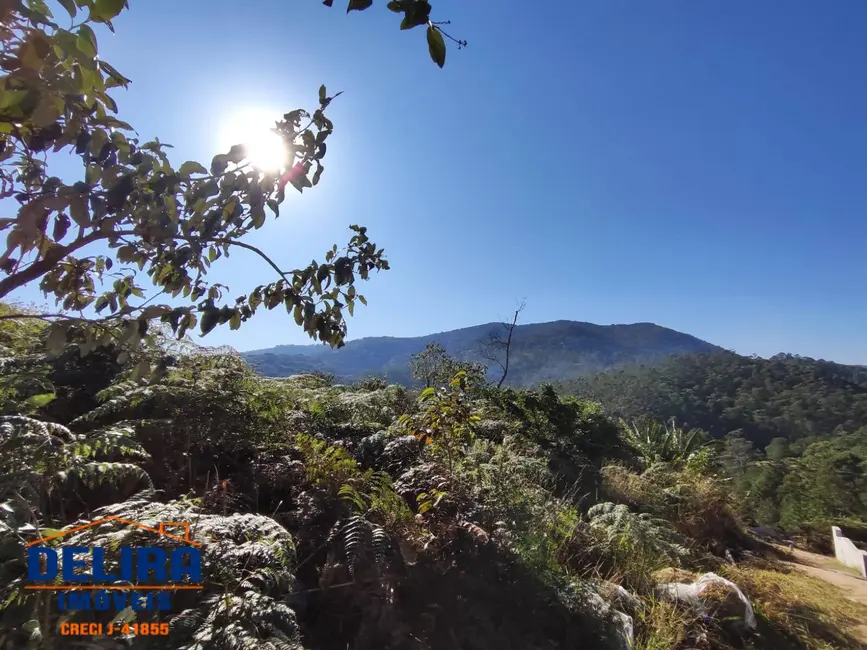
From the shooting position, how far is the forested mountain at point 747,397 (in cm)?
3014

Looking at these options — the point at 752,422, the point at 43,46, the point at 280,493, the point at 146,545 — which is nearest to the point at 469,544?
the point at 280,493

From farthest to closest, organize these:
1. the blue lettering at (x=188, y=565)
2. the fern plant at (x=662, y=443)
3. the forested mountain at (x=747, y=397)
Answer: the forested mountain at (x=747, y=397)
the fern plant at (x=662, y=443)
the blue lettering at (x=188, y=565)

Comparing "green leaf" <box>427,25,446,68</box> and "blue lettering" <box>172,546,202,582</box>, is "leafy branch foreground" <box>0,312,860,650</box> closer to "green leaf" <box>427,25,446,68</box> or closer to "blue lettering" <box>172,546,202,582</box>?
"blue lettering" <box>172,546,202,582</box>

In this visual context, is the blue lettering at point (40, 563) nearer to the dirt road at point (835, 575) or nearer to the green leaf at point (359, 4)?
the green leaf at point (359, 4)

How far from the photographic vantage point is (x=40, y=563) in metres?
1.56

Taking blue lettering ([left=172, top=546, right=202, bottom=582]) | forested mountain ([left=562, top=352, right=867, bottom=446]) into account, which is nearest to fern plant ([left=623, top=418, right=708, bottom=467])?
blue lettering ([left=172, top=546, right=202, bottom=582])

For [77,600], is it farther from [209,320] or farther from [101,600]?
[209,320]

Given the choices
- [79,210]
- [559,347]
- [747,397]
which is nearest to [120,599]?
[79,210]

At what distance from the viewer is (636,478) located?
20.6 ft

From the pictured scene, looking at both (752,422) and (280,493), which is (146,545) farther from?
(752,422)

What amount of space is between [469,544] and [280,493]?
4.46 feet

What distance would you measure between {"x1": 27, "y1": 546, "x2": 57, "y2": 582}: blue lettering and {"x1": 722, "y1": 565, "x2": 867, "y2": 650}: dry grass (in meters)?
4.33

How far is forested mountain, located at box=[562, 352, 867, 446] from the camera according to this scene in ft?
98.9
